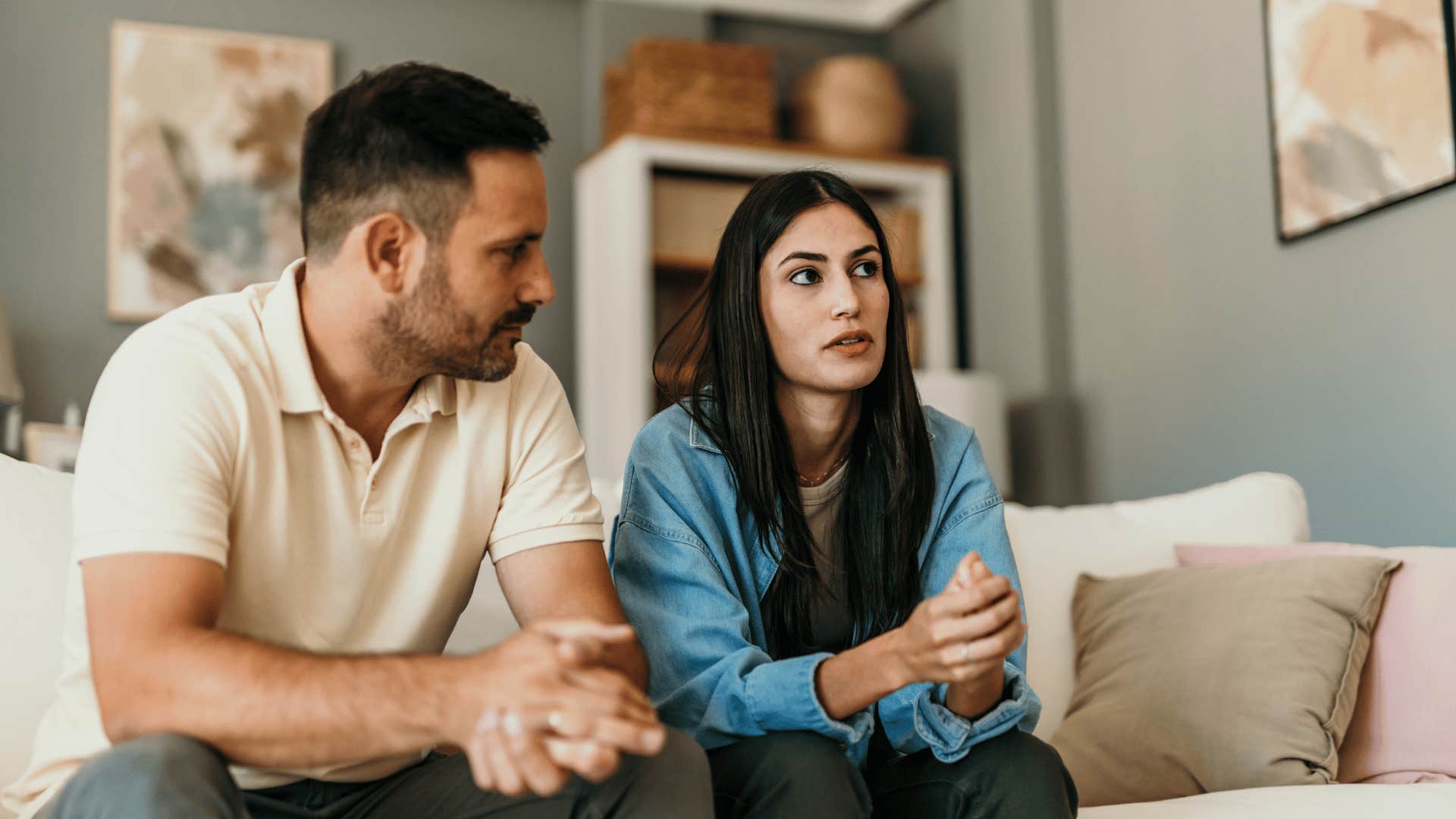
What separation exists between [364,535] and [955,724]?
0.64 m

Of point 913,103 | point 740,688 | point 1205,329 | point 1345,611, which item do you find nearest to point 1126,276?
point 1205,329

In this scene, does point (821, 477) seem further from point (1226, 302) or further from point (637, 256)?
point (637, 256)

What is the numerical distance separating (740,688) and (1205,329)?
2275 mm

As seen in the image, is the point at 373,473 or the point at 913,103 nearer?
the point at 373,473

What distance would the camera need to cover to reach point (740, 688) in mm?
1375

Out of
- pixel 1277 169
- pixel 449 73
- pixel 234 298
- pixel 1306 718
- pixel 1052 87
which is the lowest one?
pixel 1306 718

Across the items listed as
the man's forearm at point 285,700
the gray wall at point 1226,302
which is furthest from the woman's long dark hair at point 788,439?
the gray wall at point 1226,302

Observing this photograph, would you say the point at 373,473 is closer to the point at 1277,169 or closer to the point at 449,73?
the point at 449,73

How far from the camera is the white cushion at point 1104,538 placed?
2.01 metres

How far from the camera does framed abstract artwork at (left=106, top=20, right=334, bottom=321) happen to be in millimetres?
3723

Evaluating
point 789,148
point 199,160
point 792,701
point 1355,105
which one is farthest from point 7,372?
point 1355,105

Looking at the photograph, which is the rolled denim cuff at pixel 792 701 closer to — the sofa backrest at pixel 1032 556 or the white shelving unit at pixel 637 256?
the sofa backrest at pixel 1032 556

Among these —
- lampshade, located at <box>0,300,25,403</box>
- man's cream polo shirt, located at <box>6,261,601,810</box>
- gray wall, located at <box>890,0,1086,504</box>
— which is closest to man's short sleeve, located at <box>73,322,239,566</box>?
man's cream polo shirt, located at <box>6,261,601,810</box>

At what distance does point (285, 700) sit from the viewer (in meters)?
1.04
